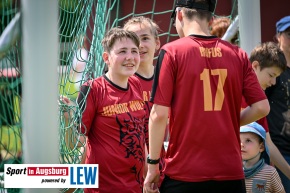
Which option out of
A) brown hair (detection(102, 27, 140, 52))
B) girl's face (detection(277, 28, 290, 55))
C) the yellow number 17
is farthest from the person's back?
girl's face (detection(277, 28, 290, 55))

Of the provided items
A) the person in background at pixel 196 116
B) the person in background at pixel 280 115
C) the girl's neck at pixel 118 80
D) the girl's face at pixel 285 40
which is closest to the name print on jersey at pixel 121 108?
the girl's neck at pixel 118 80

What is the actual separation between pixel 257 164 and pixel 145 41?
106 centimetres

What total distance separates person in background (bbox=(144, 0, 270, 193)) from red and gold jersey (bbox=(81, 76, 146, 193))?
1.85ft

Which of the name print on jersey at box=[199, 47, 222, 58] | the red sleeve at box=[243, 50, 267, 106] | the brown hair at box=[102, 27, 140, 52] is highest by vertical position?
the brown hair at box=[102, 27, 140, 52]

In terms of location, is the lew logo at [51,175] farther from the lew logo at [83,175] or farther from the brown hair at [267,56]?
the brown hair at [267,56]

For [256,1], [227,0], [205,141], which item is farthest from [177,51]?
[227,0]

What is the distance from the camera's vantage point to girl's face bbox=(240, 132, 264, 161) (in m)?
4.27

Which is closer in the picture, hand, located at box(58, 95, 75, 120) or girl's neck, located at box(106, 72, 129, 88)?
hand, located at box(58, 95, 75, 120)

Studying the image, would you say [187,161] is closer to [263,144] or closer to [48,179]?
[48,179]

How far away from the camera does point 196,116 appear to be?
325 centimetres

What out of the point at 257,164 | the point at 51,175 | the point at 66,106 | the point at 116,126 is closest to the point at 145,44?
the point at 116,126

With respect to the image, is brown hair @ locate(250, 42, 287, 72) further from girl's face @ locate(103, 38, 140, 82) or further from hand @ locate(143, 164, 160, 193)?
hand @ locate(143, 164, 160, 193)

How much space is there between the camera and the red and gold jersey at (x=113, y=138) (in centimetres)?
383

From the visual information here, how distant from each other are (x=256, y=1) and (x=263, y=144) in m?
0.90
